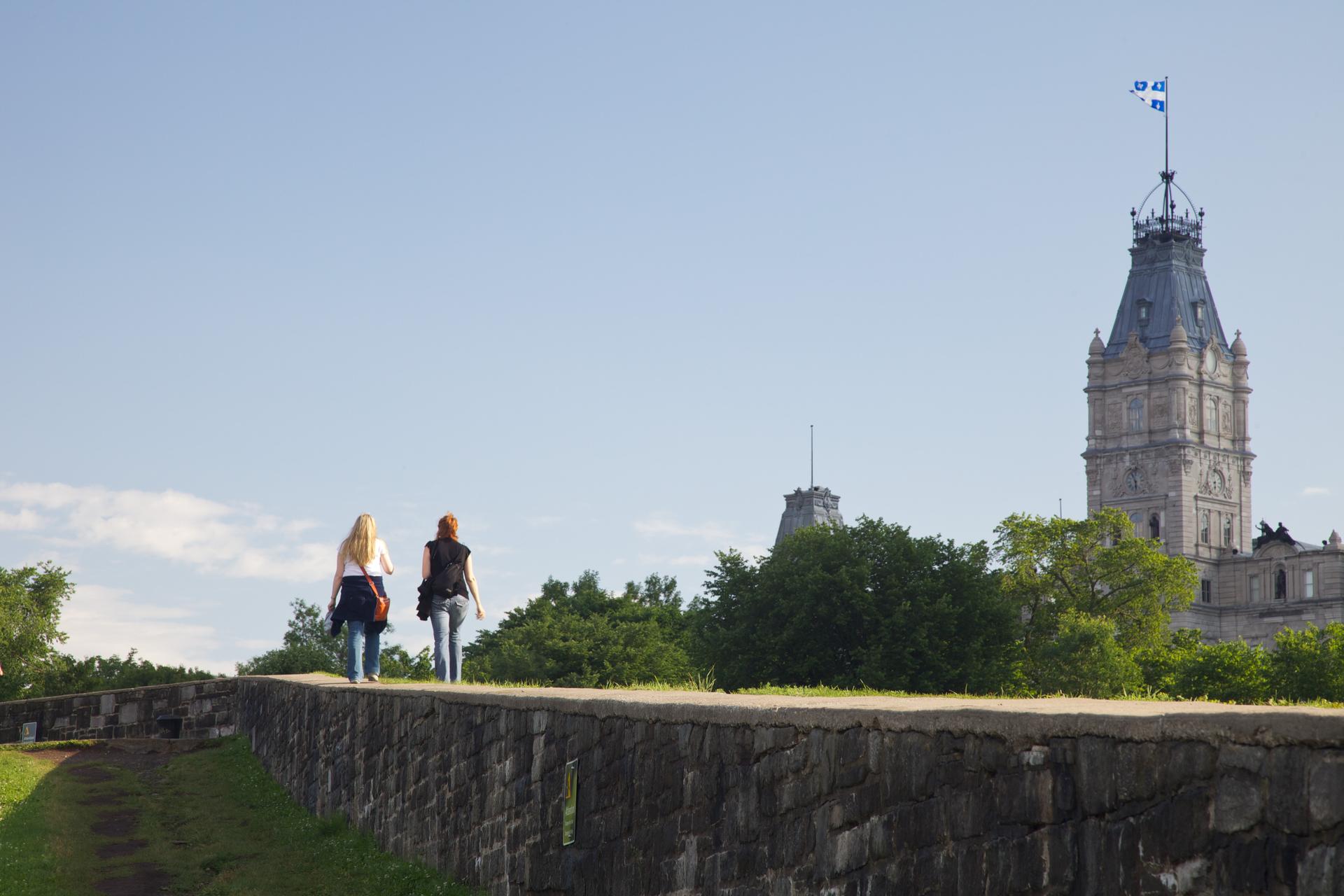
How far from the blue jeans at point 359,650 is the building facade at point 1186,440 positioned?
490ft

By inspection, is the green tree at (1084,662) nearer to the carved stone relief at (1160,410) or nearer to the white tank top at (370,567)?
the white tank top at (370,567)

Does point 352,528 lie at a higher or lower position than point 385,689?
higher

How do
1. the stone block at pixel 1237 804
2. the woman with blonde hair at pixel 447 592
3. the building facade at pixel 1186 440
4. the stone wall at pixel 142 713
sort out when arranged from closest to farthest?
the stone block at pixel 1237 804 → the woman with blonde hair at pixel 447 592 → the stone wall at pixel 142 713 → the building facade at pixel 1186 440

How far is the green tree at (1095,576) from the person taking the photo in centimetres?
9162

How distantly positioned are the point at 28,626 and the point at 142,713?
50.1 m

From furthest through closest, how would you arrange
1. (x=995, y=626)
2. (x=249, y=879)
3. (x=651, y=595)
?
(x=651, y=595)
(x=995, y=626)
(x=249, y=879)

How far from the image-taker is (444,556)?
18.2 meters

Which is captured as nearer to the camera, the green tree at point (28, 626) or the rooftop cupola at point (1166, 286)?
the green tree at point (28, 626)

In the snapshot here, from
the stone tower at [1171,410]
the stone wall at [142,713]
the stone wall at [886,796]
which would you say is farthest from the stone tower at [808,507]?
the stone wall at [886,796]

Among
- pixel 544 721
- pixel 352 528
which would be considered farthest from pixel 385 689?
pixel 544 721

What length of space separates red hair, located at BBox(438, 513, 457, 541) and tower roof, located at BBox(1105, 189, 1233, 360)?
16112 cm

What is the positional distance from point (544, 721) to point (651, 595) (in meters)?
111

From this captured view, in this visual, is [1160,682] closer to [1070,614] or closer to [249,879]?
[1070,614]

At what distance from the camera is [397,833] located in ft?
49.8
